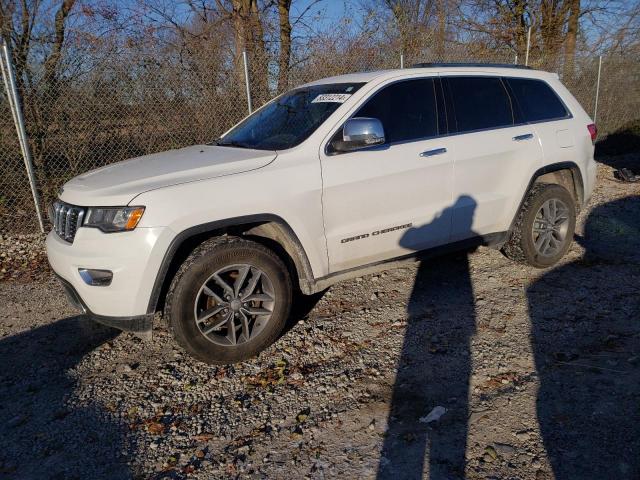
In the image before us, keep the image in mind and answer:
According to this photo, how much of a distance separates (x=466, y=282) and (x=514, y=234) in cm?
65

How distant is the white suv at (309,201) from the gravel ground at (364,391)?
444mm

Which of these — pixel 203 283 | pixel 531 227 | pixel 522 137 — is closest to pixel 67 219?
pixel 203 283

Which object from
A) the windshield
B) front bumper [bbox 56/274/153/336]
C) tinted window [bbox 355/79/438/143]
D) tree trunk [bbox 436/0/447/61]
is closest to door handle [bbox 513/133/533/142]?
tinted window [bbox 355/79/438/143]

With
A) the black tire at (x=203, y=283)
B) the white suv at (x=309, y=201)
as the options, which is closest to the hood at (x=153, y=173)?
the white suv at (x=309, y=201)

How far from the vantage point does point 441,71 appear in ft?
13.7

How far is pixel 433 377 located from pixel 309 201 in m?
1.39

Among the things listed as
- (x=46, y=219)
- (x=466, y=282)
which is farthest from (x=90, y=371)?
(x=46, y=219)

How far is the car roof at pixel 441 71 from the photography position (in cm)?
396

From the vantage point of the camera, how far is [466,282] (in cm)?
462

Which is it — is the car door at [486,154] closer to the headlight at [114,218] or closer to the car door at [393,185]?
the car door at [393,185]

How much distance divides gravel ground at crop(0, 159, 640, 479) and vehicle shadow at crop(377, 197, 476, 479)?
0.04 feet

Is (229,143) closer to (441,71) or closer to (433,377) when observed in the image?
(441,71)

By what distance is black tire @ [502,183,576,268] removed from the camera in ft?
15.1

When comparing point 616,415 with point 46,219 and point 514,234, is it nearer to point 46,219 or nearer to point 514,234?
point 514,234
